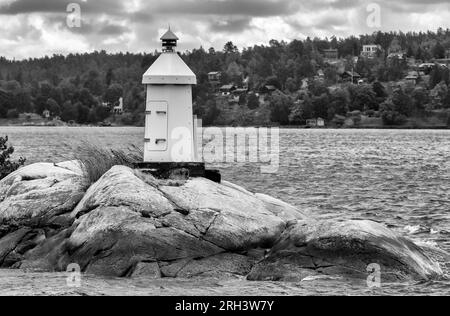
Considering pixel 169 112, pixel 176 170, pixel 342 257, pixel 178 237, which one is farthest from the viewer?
pixel 169 112

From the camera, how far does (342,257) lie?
57.2ft

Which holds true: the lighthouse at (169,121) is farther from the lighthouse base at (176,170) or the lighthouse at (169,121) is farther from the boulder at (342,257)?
the boulder at (342,257)

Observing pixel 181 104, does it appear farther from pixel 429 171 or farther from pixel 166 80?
pixel 429 171

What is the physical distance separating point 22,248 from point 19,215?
841mm

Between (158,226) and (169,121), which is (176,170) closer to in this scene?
(169,121)

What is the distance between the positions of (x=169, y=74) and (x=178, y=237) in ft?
16.6

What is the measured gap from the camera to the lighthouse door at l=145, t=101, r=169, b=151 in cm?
2161

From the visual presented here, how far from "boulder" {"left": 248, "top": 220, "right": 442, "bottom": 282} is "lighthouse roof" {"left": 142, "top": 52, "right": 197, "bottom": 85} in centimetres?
538

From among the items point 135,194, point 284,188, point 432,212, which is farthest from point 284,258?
point 284,188

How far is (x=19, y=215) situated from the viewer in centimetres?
1964

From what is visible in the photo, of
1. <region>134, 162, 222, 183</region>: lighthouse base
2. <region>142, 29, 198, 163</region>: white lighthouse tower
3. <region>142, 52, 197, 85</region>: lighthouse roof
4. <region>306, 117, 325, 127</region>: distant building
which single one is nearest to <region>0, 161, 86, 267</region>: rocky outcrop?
<region>134, 162, 222, 183</region>: lighthouse base

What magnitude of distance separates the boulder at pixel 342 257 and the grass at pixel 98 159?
5072 millimetres

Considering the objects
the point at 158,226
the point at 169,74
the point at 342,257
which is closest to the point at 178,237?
the point at 158,226
